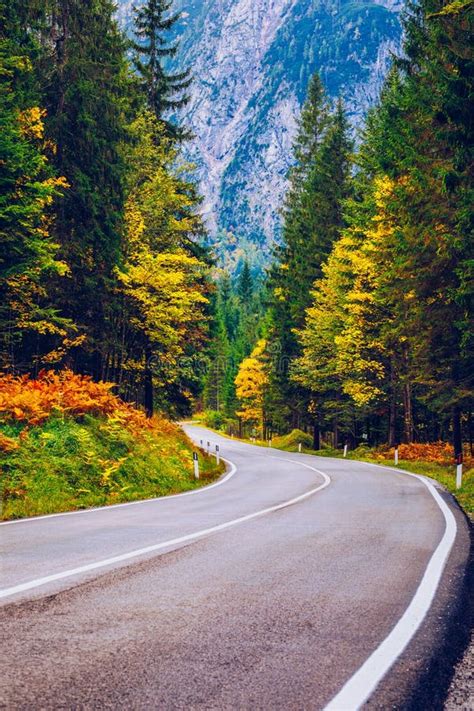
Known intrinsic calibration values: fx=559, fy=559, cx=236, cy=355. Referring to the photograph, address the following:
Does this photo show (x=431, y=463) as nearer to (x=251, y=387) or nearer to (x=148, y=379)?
(x=148, y=379)

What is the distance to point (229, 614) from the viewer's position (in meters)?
4.31

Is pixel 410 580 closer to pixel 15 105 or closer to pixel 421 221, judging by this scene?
pixel 421 221

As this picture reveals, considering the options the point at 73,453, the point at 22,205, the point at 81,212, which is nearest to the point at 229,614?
the point at 73,453

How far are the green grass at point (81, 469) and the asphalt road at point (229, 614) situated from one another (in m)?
2.66

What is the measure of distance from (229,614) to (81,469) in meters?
10.1

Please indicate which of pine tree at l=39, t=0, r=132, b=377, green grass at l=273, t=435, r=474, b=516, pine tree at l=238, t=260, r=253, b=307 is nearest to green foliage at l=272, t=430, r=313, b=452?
green grass at l=273, t=435, r=474, b=516

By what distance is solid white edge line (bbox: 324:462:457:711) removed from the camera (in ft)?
9.54

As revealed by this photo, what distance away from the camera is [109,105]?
812 inches

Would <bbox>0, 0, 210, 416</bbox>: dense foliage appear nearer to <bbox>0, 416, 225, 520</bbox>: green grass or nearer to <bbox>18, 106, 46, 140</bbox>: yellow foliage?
<bbox>18, 106, 46, 140</bbox>: yellow foliage

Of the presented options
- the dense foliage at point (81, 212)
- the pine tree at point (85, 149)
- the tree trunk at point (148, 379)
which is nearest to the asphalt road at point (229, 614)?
the dense foliage at point (81, 212)

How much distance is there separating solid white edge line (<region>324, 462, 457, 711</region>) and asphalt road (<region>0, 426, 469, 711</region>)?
12 millimetres

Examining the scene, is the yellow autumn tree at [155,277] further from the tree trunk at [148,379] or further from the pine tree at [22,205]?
the pine tree at [22,205]

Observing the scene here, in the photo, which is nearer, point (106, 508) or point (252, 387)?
point (106, 508)

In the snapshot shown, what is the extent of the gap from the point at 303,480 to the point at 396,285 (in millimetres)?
7426
